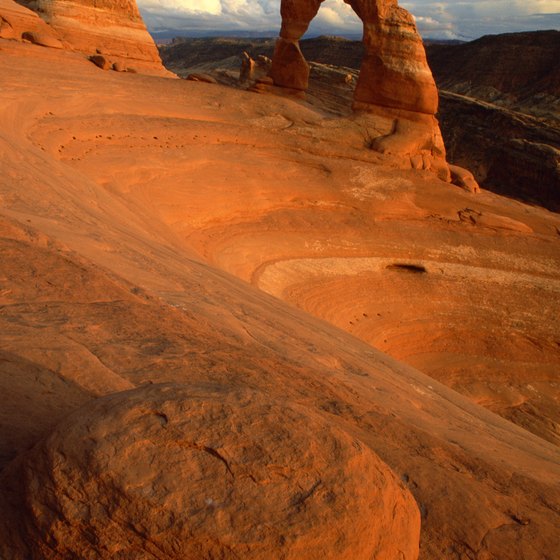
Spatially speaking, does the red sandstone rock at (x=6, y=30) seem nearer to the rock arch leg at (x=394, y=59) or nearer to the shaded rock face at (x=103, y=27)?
the shaded rock face at (x=103, y=27)

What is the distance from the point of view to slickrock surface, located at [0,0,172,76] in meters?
16.5

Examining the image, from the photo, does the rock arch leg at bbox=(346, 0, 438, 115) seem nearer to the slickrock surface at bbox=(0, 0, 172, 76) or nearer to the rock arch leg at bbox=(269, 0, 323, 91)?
the rock arch leg at bbox=(269, 0, 323, 91)

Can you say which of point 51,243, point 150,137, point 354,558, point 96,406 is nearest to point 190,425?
point 96,406

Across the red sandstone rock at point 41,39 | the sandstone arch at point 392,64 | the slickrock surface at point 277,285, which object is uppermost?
the sandstone arch at point 392,64

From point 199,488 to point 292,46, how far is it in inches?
560

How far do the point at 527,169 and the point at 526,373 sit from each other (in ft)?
47.7

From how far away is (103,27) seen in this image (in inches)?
746

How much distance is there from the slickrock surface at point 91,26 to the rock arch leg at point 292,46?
5792mm

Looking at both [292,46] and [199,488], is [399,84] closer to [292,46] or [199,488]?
[292,46]

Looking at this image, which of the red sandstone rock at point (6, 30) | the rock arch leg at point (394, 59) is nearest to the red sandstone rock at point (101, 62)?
the red sandstone rock at point (6, 30)

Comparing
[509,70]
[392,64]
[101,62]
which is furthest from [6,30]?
[509,70]

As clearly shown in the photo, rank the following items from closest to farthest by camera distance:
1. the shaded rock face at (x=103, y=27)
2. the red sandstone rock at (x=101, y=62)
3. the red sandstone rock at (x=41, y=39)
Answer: the red sandstone rock at (x=101, y=62), the red sandstone rock at (x=41, y=39), the shaded rock face at (x=103, y=27)

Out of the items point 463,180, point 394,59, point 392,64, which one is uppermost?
point 394,59

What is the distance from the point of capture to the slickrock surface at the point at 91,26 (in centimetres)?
1650
